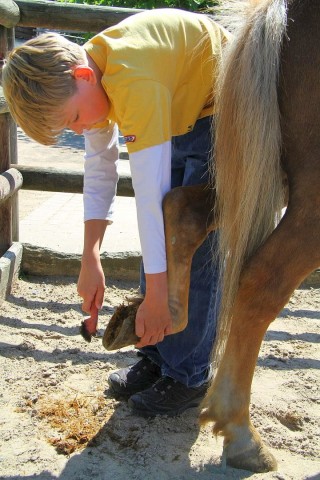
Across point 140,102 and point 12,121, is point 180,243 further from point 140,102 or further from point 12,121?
point 12,121

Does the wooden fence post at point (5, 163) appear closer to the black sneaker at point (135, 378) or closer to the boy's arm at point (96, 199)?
the boy's arm at point (96, 199)

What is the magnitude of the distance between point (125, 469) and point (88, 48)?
127cm

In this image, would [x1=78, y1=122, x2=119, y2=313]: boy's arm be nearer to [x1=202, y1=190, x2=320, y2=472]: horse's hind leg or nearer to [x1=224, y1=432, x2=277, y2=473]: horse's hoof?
[x1=202, y1=190, x2=320, y2=472]: horse's hind leg

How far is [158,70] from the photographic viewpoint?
1816 millimetres

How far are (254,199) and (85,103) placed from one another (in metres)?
0.55

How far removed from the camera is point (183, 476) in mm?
1990

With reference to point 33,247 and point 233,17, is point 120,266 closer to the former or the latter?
point 33,247

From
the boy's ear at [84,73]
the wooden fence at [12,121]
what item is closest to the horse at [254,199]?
the boy's ear at [84,73]

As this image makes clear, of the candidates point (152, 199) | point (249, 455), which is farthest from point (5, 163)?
point (249, 455)

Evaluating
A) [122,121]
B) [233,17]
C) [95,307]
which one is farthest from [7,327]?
[233,17]

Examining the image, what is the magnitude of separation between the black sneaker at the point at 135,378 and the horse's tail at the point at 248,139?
63 cm

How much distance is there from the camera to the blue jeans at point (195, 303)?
7.38 ft

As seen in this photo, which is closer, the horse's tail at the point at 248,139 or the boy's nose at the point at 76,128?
the horse's tail at the point at 248,139

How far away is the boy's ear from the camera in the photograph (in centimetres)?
181
